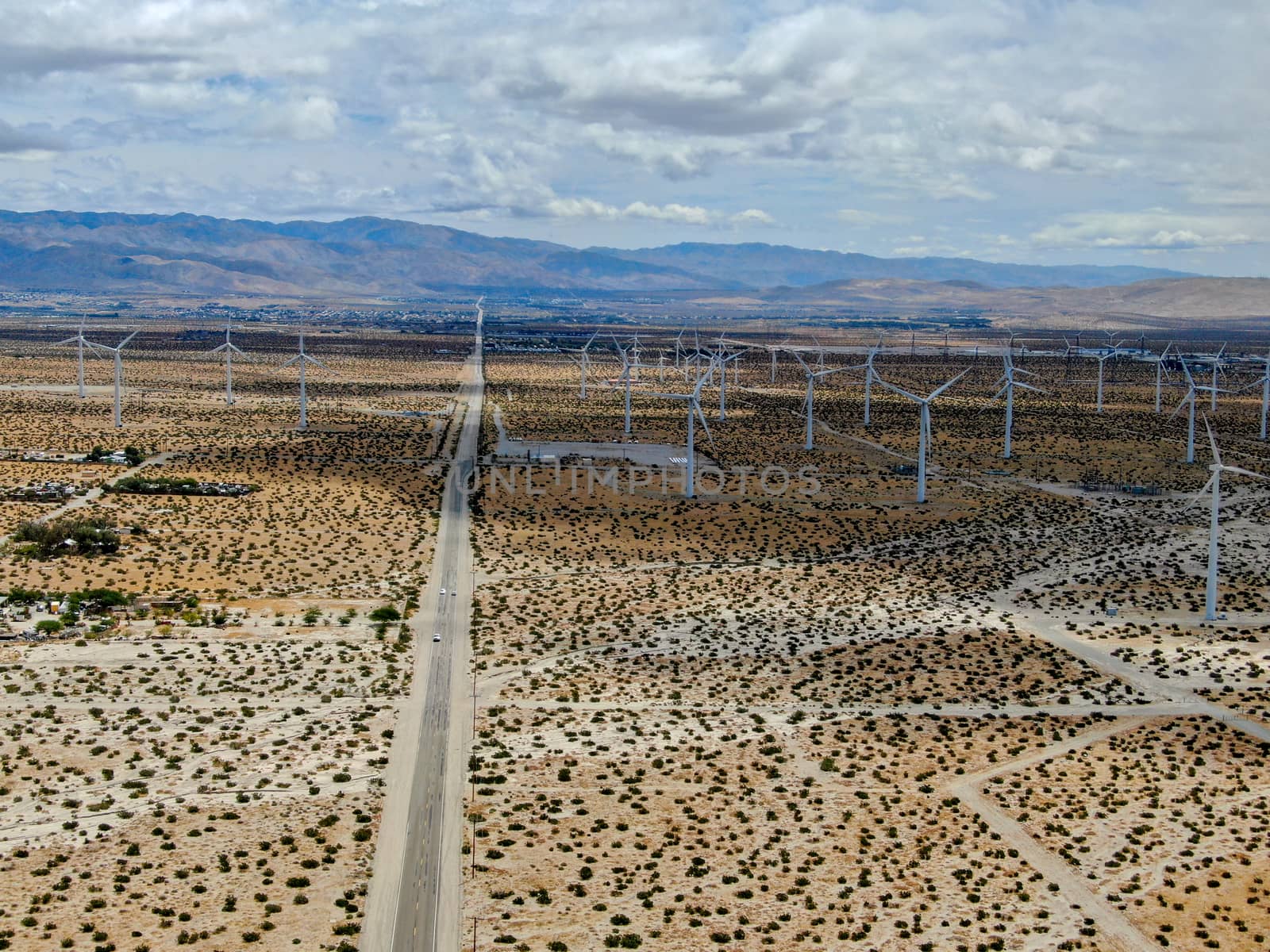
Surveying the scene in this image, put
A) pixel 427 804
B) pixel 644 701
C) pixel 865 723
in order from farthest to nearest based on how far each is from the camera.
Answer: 1. pixel 644 701
2. pixel 865 723
3. pixel 427 804

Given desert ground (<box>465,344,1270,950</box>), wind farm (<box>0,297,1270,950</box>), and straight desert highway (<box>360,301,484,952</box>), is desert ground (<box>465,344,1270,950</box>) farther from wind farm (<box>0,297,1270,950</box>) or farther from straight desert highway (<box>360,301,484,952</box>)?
straight desert highway (<box>360,301,484,952</box>)

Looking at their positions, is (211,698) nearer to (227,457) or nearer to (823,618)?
(823,618)

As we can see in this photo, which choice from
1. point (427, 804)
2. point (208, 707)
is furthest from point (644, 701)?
point (208, 707)

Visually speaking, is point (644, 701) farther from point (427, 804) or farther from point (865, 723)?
point (427, 804)

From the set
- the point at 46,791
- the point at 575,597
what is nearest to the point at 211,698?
the point at 46,791

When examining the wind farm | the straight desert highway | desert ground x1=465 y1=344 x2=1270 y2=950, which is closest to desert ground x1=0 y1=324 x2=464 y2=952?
the wind farm

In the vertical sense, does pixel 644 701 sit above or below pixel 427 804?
above

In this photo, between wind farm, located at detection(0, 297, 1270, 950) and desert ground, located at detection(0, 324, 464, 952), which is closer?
desert ground, located at detection(0, 324, 464, 952)

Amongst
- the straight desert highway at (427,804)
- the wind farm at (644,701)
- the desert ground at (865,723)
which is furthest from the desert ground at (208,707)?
the desert ground at (865,723)

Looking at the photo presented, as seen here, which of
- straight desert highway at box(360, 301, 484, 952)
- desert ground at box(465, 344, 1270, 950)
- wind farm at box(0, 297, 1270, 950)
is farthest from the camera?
wind farm at box(0, 297, 1270, 950)
